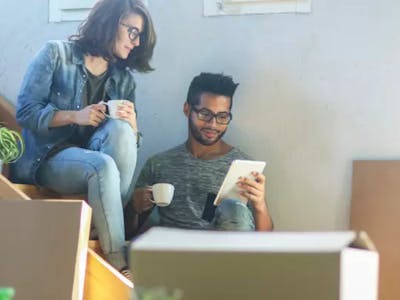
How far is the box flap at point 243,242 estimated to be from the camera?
0.92 meters

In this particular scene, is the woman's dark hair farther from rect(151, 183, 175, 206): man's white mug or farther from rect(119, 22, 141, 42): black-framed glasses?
rect(151, 183, 175, 206): man's white mug

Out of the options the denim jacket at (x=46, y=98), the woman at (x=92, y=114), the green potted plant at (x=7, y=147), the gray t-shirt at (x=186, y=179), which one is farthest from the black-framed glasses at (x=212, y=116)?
the green potted plant at (x=7, y=147)

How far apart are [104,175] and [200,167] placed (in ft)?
1.32

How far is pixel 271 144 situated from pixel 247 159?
117 millimetres

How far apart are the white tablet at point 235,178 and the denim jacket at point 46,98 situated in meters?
0.50

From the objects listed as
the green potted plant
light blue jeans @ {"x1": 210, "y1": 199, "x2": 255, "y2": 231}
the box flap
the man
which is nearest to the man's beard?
the man

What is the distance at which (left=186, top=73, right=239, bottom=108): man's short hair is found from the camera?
2268mm

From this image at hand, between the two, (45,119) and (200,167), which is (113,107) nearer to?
(45,119)

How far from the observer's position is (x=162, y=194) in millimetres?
2178

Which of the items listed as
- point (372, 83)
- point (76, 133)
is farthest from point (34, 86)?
point (372, 83)

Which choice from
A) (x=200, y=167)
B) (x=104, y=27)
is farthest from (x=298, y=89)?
(x=104, y=27)

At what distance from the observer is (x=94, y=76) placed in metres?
2.19

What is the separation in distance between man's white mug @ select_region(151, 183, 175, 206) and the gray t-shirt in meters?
0.04

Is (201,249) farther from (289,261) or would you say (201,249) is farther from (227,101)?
(227,101)
